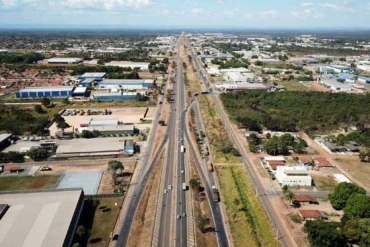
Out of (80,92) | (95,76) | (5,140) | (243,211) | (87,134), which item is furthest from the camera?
(95,76)

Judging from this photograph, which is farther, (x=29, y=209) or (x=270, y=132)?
(x=270, y=132)

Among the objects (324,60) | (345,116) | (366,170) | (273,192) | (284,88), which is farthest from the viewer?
(324,60)

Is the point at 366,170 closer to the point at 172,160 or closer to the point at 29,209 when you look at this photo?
the point at 172,160

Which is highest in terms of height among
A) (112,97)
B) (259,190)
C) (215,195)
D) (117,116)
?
(112,97)

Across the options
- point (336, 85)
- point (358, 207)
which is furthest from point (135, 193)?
point (336, 85)

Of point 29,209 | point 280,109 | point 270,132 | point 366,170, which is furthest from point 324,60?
point 29,209

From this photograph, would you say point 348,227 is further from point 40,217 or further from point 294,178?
point 40,217

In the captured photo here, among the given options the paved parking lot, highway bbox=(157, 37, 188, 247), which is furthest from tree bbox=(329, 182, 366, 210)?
the paved parking lot
